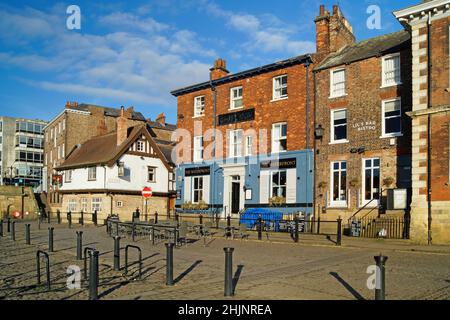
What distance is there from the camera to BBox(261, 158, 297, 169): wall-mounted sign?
27.3 meters

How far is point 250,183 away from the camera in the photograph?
1156 inches

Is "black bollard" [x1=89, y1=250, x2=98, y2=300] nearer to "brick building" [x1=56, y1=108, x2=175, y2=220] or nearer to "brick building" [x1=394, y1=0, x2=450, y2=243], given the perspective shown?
"brick building" [x1=394, y1=0, x2=450, y2=243]

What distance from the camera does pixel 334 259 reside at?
1433cm

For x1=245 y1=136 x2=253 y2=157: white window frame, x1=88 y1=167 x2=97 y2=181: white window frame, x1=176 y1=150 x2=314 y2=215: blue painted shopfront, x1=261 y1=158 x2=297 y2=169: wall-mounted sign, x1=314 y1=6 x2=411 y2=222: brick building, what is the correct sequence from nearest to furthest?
x1=314 y1=6 x2=411 y2=222: brick building
x1=176 y1=150 x2=314 y2=215: blue painted shopfront
x1=261 y1=158 x2=297 y2=169: wall-mounted sign
x1=245 y1=136 x2=253 y2=157: white window frame
x1=88 y1=167 x2=97 y2=181: white window frame

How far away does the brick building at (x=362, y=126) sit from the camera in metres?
23.2

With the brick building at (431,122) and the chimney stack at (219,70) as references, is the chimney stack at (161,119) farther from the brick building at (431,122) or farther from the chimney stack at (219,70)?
the brick building at (431,122)

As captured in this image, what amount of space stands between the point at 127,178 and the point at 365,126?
23.3m

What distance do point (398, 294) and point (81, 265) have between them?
8.59m

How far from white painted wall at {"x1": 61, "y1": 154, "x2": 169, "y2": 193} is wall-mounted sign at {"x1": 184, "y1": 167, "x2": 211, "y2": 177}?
360 inches

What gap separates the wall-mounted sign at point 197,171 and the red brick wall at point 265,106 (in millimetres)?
762

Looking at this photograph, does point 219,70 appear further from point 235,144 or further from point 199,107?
point 235,144

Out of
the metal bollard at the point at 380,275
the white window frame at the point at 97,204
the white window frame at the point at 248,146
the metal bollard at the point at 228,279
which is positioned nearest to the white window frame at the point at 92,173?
the white window frame at the point at 97,204

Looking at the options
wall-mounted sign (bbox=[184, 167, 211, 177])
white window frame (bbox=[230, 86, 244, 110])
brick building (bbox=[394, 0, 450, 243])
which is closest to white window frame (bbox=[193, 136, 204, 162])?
wall-mounted sign (bbox=[184, 167, 211, 177])
